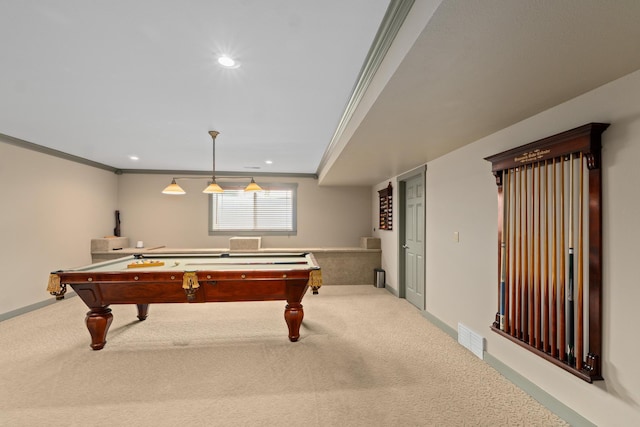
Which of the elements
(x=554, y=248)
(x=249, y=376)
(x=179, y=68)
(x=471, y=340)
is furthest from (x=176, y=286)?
(x=554, y=248)

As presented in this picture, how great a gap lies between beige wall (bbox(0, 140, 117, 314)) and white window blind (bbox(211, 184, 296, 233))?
7.60 ft

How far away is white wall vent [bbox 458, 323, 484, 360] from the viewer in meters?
2.81

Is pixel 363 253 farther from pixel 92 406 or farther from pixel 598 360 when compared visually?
pixel 92 406

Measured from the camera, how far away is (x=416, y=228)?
4441 millimetres

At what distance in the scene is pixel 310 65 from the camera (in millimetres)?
2029

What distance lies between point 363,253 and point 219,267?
131 inches

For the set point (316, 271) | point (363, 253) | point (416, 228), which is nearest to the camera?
point (316, 271)

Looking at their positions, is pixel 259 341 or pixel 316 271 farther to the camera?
pixel 259 341

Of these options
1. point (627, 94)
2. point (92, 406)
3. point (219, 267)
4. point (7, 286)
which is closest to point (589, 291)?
point (627, 94)

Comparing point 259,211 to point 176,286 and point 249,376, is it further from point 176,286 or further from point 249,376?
point 249,376

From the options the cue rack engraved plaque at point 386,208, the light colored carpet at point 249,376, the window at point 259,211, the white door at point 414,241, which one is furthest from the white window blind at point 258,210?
the light colored carpet at point 249,376

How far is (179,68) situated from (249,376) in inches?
98.6

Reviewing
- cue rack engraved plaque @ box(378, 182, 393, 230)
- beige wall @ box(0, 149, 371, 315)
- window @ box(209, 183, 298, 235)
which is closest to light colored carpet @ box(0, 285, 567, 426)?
beige wall @ box(0, 149, 371, 315)

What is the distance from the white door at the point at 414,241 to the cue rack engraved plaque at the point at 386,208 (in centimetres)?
43
